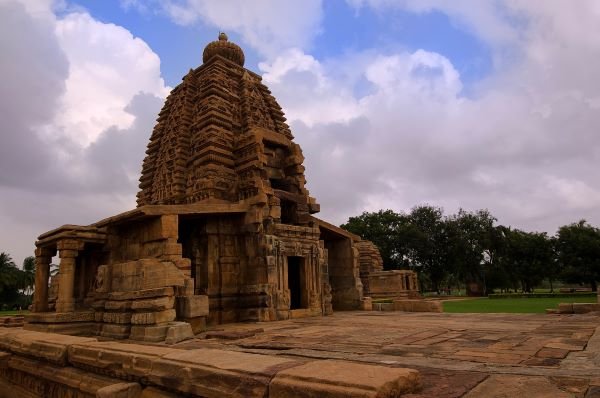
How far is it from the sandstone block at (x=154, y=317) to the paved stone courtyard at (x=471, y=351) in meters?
0.70

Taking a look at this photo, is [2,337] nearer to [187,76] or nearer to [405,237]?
[187,76]

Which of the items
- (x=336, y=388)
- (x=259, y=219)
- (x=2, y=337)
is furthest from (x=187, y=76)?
(x=336, y=388)

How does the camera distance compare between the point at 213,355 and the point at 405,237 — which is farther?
the point at 405,237

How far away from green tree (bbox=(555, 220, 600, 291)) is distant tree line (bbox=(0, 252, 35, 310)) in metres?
48.0

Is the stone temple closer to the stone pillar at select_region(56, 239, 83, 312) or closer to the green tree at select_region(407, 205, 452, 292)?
the stone pillar at select_region(56, 239, 83, 312)

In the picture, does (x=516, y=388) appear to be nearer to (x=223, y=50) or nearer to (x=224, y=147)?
(x=224, y=147)

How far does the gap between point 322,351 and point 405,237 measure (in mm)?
41430

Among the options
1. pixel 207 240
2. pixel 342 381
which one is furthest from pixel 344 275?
pixel 342 381

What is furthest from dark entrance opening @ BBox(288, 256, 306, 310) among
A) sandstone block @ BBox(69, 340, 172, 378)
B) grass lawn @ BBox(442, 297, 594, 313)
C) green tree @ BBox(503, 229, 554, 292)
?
green tree @ BBox(503, 229, 554, 292)

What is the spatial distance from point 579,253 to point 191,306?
3449cm

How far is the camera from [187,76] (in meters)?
17.1

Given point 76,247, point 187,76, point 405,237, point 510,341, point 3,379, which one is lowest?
point 3,379

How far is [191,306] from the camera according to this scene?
335 inches

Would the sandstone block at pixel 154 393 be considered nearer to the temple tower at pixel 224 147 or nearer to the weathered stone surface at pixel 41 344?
the weathered stone surface at pixel 41 344
